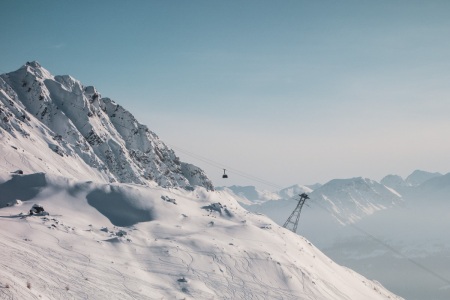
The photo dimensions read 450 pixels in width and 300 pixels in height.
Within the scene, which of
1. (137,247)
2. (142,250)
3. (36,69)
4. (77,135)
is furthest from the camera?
(36,69)

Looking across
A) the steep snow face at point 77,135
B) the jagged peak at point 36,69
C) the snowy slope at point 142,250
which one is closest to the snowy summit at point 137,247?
the snowy slope at point 142,250

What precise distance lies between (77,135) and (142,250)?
8679cm

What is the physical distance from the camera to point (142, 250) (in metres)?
36.9

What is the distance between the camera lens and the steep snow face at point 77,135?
9312 centimetres

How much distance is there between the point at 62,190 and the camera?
48.9 m

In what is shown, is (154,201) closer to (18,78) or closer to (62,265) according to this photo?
(62,265)

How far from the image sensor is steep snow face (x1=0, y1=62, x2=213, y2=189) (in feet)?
306

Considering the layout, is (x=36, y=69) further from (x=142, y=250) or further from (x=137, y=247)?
(x=142, y=250)

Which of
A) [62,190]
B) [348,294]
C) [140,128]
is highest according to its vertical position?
[140,128]

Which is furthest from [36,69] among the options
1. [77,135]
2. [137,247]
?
[137,247]

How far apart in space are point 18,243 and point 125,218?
741 inches

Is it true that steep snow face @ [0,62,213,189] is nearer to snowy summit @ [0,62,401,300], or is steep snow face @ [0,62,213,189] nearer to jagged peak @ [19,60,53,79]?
jagged peak @ [19,60,53,79]

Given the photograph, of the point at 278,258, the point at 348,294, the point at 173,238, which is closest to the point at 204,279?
the point at 173,238

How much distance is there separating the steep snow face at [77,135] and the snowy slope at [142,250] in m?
32.8
